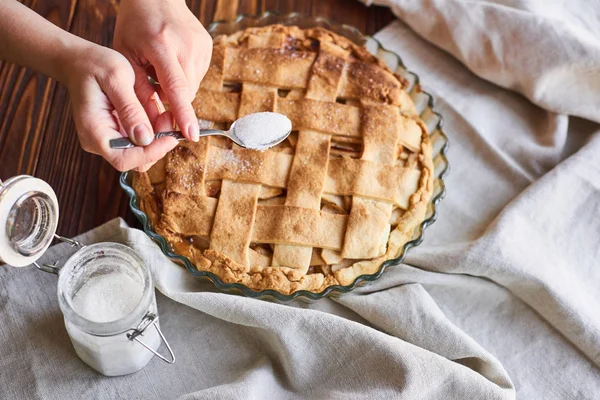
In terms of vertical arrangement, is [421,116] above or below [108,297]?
above

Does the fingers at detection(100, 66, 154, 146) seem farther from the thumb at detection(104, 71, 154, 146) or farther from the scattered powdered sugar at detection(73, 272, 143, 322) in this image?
the scattered powdered sugar at detection(73, 272, 143, 322)

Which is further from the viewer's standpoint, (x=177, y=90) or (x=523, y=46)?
(x=523, y=46)

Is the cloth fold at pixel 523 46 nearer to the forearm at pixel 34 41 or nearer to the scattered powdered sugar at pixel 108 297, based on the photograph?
the forearm at pixel 34 41

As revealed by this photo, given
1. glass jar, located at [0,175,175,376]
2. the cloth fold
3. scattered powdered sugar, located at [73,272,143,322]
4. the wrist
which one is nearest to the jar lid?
glass jar, located at [0,175,175,376]

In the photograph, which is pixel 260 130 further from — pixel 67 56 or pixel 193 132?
pixel 67 56

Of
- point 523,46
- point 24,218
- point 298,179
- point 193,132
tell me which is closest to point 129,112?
point 193,132

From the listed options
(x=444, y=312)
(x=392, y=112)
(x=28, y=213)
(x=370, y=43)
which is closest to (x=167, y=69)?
(x=28, y=213)

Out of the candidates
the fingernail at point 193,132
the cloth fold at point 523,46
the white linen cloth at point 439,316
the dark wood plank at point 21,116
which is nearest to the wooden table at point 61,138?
the dark wood plank at point 21,116
